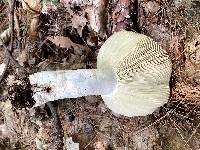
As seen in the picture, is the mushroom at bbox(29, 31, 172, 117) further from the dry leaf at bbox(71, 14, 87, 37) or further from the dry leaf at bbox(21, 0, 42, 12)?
the dry leaf at bbox(21, 0, 42, 12)

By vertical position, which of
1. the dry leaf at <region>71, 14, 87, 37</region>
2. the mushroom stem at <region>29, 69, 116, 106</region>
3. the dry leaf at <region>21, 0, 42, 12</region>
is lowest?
the mushroom stem at <region>29, 69, 116, 106</region>

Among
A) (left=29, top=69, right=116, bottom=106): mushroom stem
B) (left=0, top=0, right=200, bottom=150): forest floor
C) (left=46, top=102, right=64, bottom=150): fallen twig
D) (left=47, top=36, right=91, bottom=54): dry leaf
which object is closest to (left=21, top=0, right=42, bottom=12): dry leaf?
(left=0, top=0, right=200, bottom=150): forest floor

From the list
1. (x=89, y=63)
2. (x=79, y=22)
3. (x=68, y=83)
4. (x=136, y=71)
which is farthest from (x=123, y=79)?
(x=79, y=22)

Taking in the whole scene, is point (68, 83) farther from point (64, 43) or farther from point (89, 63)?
point (64, 43)

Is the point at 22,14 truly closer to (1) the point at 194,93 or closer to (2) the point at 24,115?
(2) the point at 24,115

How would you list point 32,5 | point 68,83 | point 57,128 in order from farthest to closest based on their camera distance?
point 32,5 < point 57,128 < point 68,83

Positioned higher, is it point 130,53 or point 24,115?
point 130,53

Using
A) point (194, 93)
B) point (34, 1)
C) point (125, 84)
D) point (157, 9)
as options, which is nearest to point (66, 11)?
point (34, 1)
